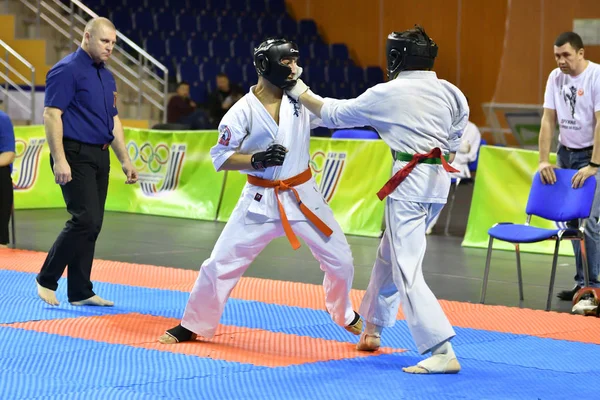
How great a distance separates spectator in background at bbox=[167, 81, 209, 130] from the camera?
15.0 meters

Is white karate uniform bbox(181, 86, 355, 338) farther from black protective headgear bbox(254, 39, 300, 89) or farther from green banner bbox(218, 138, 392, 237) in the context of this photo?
green banner bbox(218, 138, 392, 237)

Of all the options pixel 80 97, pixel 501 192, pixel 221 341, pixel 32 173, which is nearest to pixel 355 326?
pixel 221 341

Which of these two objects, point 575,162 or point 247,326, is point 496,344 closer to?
point 247,326

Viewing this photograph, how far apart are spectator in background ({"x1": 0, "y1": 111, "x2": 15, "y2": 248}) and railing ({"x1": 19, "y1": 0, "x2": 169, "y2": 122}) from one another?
7.35 metres

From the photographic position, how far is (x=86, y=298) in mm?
5973

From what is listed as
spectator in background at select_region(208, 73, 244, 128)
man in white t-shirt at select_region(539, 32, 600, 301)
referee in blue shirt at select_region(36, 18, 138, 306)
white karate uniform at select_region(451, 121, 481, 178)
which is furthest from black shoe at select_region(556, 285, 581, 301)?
spectator in background at select_region(208, 73, 244, 128)

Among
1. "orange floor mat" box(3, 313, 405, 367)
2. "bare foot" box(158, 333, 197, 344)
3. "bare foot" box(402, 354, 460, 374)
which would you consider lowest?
"orange floor mat" box(3, 313, 405, 367)

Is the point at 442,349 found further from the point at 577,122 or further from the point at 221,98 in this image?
the point at 221,98

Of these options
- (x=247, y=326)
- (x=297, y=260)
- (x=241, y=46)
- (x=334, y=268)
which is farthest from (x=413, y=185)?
(x=241, y=46)

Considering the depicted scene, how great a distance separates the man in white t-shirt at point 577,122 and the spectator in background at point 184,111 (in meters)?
8.85

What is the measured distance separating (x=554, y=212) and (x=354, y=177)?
3.96 meters

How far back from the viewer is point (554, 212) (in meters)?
6.56

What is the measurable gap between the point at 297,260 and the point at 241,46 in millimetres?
11370

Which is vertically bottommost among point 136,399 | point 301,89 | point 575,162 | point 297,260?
point 297,260
